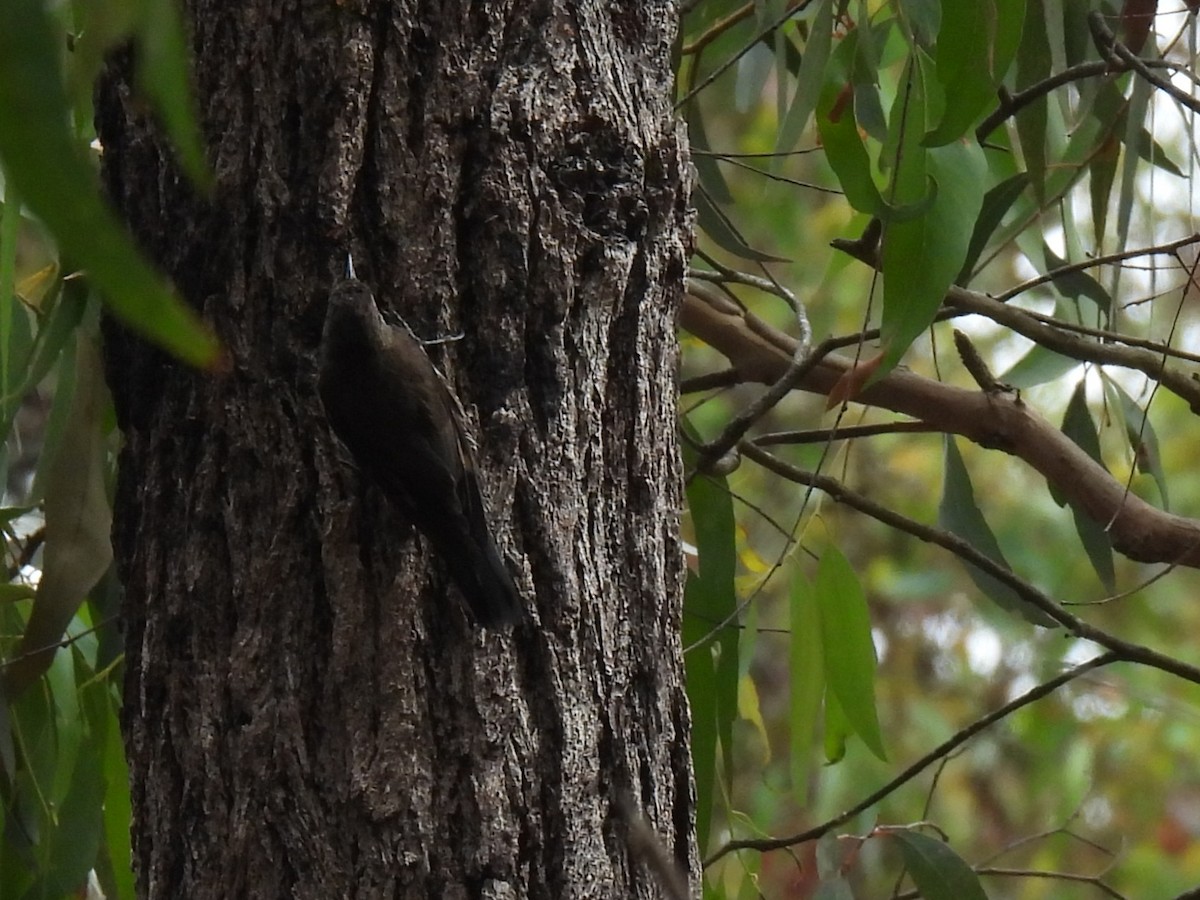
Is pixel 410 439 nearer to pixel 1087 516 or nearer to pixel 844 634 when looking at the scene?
pixel 844 634

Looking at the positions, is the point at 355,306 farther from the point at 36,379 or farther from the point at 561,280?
the point at 36,379

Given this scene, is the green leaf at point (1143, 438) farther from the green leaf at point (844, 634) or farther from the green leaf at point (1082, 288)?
the green leaf at point (844, 634)

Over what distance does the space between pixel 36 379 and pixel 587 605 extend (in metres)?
0.71

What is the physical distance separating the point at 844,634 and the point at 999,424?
1.16 ft

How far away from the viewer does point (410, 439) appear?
142 centimetres

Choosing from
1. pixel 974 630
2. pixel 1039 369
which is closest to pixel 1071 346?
pixel 1039 369

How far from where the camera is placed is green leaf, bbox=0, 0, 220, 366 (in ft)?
1.66

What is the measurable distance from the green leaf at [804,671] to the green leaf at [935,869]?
0.20m

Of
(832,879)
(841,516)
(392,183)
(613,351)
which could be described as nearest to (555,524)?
(613,351)

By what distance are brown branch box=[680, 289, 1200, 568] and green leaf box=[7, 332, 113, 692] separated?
76 cm

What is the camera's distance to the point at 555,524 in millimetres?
1354

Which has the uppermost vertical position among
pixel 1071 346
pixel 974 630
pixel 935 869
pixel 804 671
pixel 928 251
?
pixel 974 630

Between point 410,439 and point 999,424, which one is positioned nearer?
point 410,439

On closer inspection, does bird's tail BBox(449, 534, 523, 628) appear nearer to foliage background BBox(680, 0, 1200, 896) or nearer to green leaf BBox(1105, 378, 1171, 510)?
green leaf BBox(1105, 378, 1171, 510)
